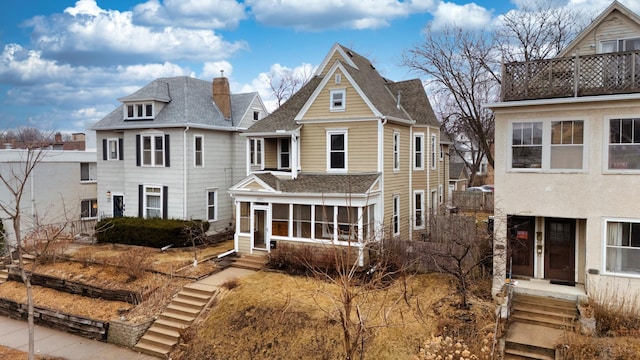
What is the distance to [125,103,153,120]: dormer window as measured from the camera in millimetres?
24906

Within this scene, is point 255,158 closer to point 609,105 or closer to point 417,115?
point 417,115

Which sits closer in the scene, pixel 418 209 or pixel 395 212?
pixel 395 212

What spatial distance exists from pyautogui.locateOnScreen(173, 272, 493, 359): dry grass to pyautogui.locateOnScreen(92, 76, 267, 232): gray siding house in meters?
9.97

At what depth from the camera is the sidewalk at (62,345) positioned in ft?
45.6

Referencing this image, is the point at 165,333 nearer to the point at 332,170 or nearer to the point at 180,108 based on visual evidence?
the point at 332,170

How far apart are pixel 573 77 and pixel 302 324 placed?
37.0ft

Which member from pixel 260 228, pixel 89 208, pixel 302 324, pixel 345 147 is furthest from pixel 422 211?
pixel 89 208

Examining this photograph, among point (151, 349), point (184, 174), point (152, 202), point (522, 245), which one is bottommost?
point (151, 349)

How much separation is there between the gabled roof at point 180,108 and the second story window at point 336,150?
818 cm

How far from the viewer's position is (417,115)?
23.7 m

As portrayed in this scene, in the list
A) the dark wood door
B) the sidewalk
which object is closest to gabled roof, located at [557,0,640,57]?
the dark wood door

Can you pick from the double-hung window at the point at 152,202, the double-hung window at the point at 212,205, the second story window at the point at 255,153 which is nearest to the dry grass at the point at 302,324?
the second story window at the point at 255,153

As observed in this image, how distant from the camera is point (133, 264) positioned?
18.4 meters

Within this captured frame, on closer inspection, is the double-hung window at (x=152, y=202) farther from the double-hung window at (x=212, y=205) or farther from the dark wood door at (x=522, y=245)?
the dark wood door at (x=522, y=245)
